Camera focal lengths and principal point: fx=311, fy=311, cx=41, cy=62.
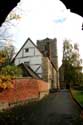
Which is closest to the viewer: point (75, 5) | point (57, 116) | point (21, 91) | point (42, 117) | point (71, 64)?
point (75, 5)

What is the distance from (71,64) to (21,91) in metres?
59.2

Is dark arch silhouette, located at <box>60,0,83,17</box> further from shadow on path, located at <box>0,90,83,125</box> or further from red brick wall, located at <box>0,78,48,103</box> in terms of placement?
red brick wall, located at <box>0,78,48,103</box>

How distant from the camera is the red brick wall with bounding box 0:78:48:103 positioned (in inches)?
1147

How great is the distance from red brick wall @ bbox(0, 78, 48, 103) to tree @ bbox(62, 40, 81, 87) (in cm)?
4809

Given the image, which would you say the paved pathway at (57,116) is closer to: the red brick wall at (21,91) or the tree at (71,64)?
the red brick wall at (21,91)

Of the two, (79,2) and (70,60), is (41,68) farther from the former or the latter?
(79,2)

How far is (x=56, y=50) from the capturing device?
9306cm

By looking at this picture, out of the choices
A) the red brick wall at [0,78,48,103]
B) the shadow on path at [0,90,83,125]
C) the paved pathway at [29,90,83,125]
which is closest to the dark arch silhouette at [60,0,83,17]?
the shadow on path at [0,90,83,125]

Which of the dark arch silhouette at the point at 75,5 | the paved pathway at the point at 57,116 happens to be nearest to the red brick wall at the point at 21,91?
the paved pathway at the point at 57,116

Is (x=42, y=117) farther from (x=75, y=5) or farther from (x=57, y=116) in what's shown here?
(x=75, y=5)

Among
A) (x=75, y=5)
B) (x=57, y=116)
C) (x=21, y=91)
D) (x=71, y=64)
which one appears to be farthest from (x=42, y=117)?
(x=71, y=64)

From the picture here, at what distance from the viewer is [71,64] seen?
9181 centimetres

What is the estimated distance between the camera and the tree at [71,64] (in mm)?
91219

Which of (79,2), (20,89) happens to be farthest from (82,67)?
(79,2)
